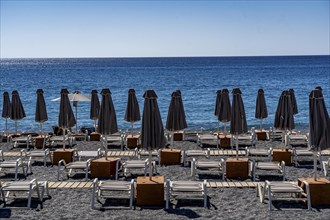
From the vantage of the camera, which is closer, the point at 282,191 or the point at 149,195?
the point at 282,191

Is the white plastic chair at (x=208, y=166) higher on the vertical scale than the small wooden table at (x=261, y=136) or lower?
lower

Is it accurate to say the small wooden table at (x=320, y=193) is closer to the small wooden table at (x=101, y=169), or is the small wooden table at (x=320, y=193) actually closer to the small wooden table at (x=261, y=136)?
the small wooden table at (x=101, y=169)

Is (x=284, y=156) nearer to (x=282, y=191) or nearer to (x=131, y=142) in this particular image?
(x=282, y=191)

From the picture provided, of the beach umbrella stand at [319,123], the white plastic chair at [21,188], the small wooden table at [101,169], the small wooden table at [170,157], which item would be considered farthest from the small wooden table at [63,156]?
the beach umbrella stand at [319,123]

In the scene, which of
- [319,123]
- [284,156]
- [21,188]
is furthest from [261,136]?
[21,188]

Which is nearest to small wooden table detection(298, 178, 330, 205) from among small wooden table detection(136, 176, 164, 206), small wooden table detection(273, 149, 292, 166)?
small wooden table detection(136, 176, 164, 206)

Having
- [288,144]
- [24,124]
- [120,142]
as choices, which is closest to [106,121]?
[120,142]

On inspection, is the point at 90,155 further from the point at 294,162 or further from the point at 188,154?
the point at 294,162

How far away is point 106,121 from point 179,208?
4.38m

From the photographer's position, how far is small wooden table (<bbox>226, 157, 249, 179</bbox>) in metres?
12.0

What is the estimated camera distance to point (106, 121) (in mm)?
12914

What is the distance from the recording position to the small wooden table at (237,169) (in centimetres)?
1196

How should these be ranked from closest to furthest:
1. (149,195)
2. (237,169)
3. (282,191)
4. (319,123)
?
(282,191) → (149,195) → (319,123) → (237,169)

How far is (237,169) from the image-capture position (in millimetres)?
11984
